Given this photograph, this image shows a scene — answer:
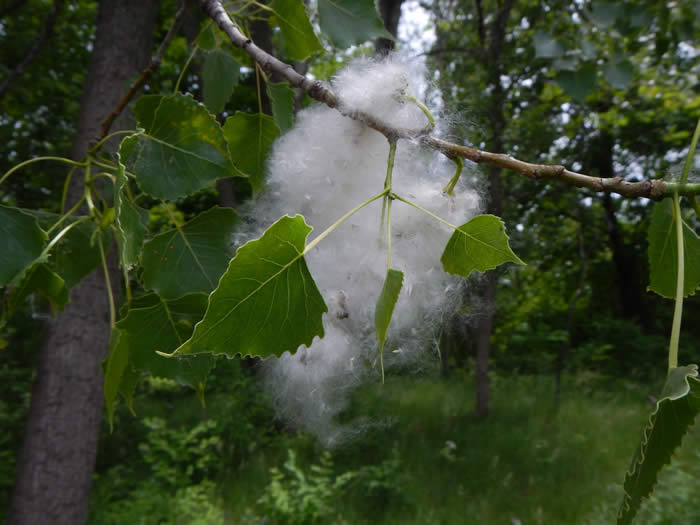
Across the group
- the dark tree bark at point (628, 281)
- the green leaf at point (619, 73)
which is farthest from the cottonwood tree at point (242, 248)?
the dark tree bark at point (628, 281)

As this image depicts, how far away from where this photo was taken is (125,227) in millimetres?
525

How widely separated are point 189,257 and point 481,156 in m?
0.40

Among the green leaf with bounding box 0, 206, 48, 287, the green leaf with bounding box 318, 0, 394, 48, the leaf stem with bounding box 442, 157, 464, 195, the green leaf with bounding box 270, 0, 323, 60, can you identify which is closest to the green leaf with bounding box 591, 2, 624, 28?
the green leaf with bounding box 318, 0, 394, 48

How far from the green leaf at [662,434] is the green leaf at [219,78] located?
799 millimetres

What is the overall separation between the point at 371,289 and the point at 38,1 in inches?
192

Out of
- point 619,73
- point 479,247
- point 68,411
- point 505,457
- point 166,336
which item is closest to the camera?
point 479,247

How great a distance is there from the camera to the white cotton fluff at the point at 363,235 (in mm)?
674

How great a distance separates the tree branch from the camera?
466mm

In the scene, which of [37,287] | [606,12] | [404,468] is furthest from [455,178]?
[404,468]

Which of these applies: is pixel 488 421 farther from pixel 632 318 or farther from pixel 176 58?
pixel 176 58

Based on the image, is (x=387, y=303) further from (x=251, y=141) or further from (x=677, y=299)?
(x=251, y=141)

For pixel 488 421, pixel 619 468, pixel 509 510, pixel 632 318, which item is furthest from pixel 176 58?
pixel 632 318

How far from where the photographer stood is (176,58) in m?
5.61

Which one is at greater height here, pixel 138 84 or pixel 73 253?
pixel 138 84
